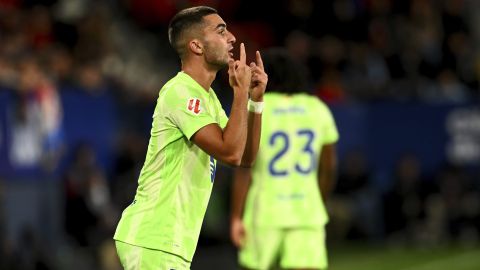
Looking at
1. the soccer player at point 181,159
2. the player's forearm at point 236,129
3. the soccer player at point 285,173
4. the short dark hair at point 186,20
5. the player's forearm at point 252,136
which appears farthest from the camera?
the soccer player at point 285,173

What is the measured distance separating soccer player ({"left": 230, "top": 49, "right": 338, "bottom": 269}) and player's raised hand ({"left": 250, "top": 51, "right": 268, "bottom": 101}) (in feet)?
7.58

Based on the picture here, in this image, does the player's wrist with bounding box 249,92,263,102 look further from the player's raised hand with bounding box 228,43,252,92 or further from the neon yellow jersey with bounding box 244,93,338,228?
the neon yellow jersey with bounding box 244,93,338,228

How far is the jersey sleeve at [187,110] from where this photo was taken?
215 inches

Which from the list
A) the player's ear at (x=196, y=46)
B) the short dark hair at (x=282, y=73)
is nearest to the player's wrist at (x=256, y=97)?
the player's ear at (x=196, y=46)

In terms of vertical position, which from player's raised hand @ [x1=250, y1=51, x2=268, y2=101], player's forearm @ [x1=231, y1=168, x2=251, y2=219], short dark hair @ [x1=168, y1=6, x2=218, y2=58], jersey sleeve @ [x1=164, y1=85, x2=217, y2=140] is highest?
short dark hair @ [x1=168, y1=6, x2=218, y2=58]

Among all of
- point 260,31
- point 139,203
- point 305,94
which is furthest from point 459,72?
point 139,203

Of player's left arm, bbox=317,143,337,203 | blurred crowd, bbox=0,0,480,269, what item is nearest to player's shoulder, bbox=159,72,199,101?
player's left arm, bbox=317,143,337,203

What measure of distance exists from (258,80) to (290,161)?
2482mm

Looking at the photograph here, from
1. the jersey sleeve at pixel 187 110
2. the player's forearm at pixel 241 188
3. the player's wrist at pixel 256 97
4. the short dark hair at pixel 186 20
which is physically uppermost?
the short dark hair at pixel 186 20

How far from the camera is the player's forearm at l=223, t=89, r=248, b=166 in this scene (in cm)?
534

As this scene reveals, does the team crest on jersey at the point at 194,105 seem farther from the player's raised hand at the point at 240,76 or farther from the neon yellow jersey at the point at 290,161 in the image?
the neon yellow jersey at the point at 290,161

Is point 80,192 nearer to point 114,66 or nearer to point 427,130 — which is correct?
point 114,66

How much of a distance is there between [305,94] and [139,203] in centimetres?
274

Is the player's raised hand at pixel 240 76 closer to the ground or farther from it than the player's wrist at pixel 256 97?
farther from it
